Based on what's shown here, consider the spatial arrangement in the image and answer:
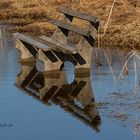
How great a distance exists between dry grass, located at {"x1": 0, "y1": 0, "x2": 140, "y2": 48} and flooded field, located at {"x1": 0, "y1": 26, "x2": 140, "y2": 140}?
218 cm

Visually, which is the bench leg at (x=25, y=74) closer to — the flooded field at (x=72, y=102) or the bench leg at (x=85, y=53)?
the flooded field at (x=72, y=102)

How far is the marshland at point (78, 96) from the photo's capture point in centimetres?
985

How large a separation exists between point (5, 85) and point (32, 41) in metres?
1.81

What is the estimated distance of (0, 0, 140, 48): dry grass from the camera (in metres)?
17.7

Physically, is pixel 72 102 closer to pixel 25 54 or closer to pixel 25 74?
pixel 25 74

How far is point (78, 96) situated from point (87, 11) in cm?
1104

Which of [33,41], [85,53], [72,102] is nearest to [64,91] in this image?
[72,102]

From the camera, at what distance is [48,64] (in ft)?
44.7

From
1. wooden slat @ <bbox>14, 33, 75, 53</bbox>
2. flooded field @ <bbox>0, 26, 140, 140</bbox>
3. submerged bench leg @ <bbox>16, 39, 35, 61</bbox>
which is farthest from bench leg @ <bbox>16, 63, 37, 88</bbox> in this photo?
wooden slat @ <bbox>14, 33, 75, 53</bbox>

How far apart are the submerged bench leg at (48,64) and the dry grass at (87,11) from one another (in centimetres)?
314

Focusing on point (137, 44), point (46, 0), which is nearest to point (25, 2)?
point (46, 0)

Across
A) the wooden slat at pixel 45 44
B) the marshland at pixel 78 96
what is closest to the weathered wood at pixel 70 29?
the wooden slat at pixel 45 44

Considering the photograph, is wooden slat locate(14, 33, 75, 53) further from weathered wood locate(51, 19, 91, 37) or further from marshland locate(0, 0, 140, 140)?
marshland locate(0, 0, 140, 140)

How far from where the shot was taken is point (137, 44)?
16703 millimetres
